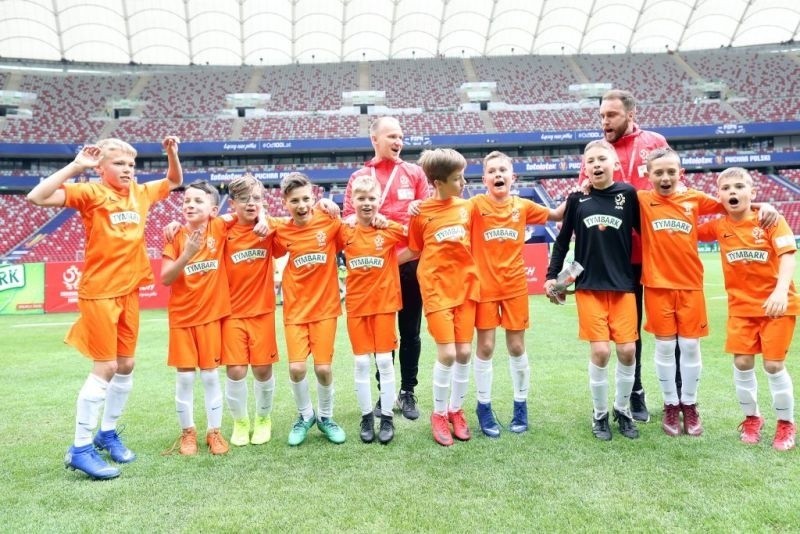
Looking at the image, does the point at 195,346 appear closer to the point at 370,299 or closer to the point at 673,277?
the point at 370,299

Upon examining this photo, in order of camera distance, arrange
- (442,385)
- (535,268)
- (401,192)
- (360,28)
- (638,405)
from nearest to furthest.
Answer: (442,385)
(638,405)
(401,192)
(535,268)
(360,28)

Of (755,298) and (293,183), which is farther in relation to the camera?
(293,183)

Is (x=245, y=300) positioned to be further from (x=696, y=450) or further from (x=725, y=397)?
(x=725, y=397)

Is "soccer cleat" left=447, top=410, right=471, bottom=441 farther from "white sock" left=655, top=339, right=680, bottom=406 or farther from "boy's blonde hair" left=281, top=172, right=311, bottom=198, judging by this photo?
"boy's blonde hair" left=281, top=172, right=311, bottom=198

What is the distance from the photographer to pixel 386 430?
3898mm

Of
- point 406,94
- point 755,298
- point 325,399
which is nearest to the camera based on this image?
point 755,298

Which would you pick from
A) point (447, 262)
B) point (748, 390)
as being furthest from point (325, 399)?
point (748, 390)

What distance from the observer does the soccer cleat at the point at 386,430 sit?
12.6 ft

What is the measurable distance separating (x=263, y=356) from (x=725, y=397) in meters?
3.88

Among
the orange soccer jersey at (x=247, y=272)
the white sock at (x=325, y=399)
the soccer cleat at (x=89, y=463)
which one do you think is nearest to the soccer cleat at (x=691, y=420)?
the white sock at (x=325, y=399)

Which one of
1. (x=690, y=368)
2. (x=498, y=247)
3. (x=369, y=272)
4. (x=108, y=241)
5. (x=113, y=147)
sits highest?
(x=113, y=147)

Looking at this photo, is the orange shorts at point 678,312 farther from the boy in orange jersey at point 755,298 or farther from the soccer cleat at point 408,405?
the soccer cleat at point 408,405

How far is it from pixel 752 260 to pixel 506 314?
1659mm

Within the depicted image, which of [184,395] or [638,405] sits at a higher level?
[184,395]
